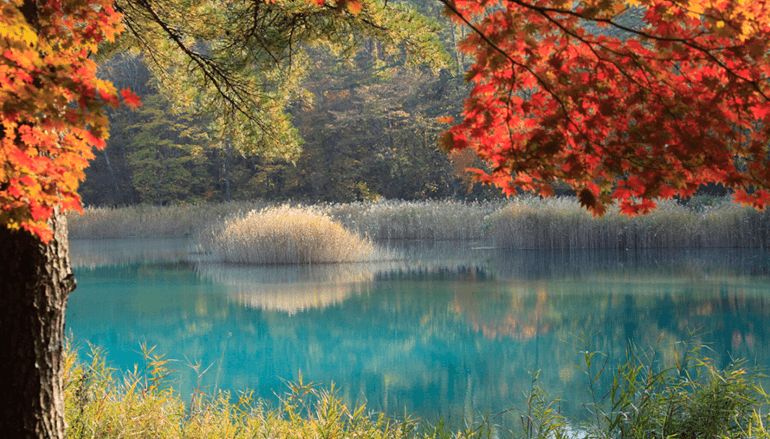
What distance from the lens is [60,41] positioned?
2.18 metres

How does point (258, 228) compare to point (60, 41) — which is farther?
point (258, 228)

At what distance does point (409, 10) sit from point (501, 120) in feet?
12.4

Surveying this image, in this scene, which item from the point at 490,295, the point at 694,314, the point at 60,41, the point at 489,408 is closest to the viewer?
the point at 60,41

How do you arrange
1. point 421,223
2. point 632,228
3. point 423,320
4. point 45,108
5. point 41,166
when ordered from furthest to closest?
point 421,223 < point 632,228 < point 423,320 < point 41,166 < point 45,108

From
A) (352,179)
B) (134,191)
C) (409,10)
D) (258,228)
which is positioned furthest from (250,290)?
(134,191)

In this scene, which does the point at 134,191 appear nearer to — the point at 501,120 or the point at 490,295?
the point at 490,295

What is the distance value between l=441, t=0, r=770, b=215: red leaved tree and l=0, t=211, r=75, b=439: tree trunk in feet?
5.56

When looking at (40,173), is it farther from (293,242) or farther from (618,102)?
(293,242)

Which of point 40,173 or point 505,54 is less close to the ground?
point 505,54

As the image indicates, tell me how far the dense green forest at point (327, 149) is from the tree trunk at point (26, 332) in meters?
23.7

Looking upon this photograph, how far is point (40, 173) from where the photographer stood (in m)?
2.07

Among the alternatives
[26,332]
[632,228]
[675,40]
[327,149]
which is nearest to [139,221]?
[327,149]

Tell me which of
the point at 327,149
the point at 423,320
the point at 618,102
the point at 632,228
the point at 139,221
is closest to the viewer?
the point at 618,102

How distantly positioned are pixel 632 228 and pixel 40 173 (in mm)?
13342
